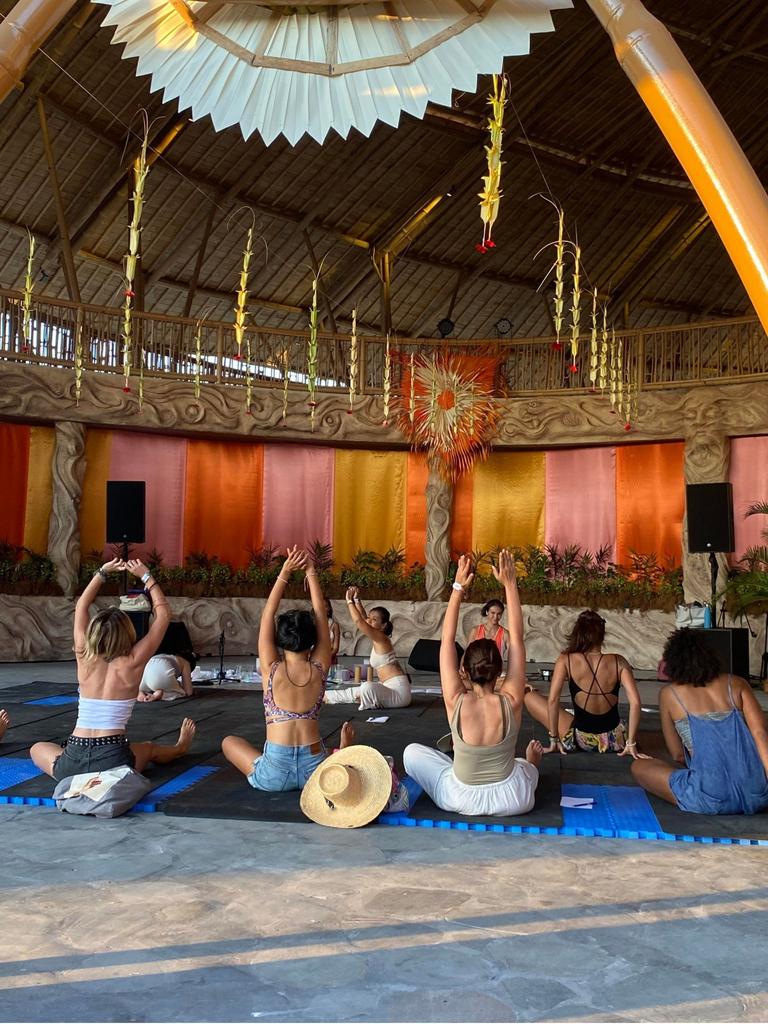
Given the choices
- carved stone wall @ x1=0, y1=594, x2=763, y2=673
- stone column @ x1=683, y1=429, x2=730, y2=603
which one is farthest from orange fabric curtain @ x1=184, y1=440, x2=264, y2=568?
stone column @ x1=683, y1=429, x2=730, y2=603

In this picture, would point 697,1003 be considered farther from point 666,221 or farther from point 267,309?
point 666,221

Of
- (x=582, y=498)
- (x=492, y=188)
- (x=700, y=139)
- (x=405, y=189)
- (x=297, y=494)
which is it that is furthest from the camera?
(x=405, y=189)

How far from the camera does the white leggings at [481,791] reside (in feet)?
13.3

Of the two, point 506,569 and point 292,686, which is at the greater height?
point 506,569

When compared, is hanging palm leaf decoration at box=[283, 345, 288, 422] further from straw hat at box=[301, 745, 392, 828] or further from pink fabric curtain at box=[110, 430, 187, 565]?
straw hat at box=[301, 745, 392, 828]

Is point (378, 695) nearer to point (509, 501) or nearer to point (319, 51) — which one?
point (319, 51)

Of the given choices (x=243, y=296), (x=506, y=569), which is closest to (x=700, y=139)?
(x=506, y=569)

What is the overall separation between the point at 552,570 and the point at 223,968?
38.1 ft

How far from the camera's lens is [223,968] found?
92.2 inches

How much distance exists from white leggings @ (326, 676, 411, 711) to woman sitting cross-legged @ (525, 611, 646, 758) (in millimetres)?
2002

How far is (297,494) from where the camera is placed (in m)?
14.5

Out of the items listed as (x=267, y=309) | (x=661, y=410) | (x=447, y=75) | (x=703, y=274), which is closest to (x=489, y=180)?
(x=447, y=75)

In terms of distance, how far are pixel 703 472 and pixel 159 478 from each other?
7994 millimetres

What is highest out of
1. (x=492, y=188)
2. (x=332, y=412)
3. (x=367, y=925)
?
(x=332, y=412)
